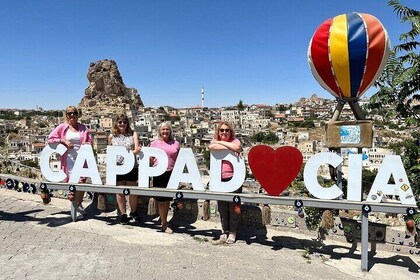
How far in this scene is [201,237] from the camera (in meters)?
6.21

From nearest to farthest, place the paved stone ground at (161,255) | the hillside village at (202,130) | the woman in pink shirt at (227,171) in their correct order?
the paved stone ground at (161,255) < the woman in pink shirt at (227,171) < the hillside village at (202,130)

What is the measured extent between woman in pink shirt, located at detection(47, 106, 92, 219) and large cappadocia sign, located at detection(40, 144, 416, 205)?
0.37ft

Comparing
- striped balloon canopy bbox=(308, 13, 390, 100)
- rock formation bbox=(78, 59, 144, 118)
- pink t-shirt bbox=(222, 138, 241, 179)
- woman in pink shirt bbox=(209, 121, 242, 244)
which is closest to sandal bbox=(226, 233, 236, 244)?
woman in pink shirt bbox=(209, 121, 242, 244)

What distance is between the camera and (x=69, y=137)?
6758 mm

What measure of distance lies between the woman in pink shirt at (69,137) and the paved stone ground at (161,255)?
1.17 metres

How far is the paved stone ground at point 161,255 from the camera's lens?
474 cm

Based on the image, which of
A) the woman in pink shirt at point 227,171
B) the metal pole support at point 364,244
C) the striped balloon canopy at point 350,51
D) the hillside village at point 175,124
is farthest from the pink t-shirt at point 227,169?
the hillside village at point 175,124

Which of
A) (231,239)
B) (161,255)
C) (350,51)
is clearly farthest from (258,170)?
(350,51)

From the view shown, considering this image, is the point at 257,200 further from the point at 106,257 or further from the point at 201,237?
the point at 106,257

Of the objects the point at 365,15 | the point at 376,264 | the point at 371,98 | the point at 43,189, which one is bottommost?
the point at 376,264

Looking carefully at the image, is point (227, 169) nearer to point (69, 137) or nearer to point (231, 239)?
point (231, 239)

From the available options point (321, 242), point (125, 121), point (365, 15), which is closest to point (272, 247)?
point (321, 242)

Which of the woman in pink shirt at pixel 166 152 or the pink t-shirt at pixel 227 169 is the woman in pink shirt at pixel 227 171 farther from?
the woman in pink shirt at pixel 166 152

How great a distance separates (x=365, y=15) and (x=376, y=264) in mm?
3666
